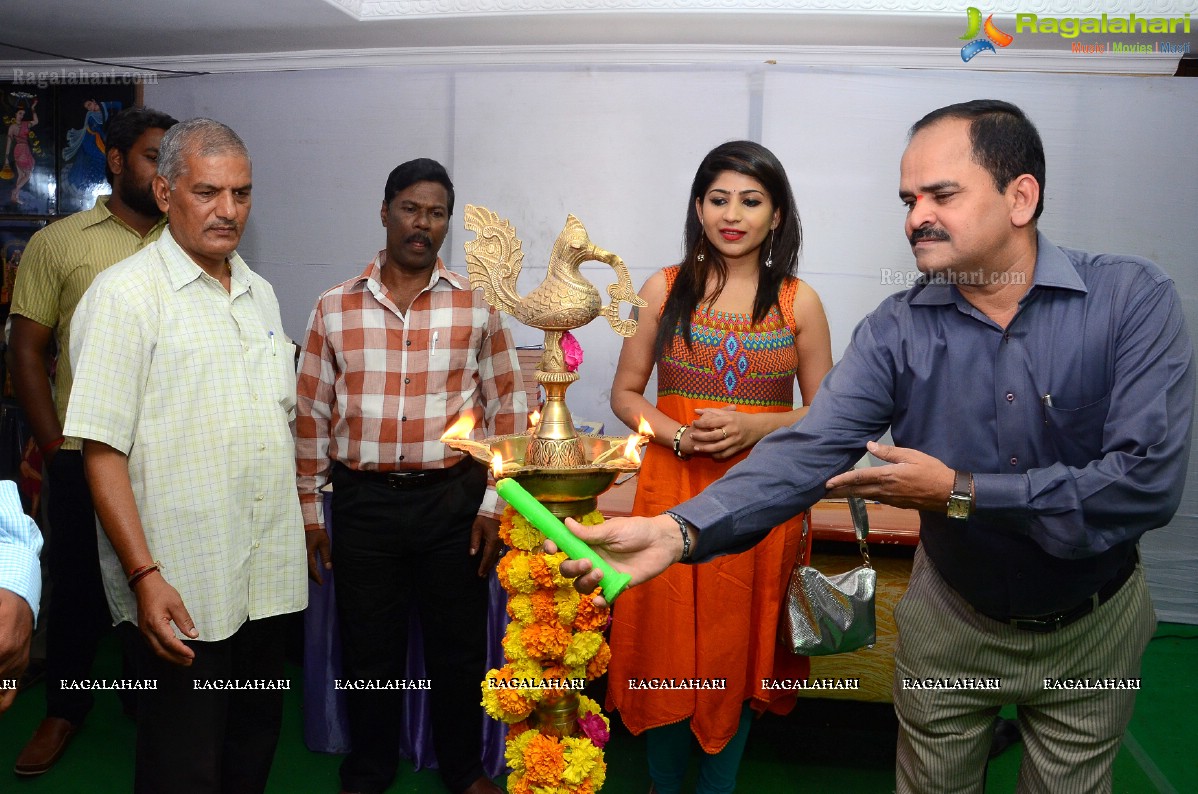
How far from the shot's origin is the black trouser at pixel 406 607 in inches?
114

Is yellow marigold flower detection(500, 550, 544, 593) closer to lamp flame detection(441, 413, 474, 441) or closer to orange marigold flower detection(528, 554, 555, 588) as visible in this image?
orange marigold flower detection(528, 554, 555, 588)

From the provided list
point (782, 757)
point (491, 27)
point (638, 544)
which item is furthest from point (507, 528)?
point (491, 27)

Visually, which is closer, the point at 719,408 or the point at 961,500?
the point at 961,500

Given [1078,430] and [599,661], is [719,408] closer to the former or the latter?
[599,661]

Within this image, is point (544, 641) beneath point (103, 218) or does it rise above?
beneath

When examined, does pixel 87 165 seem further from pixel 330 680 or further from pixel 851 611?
pixel 851 611

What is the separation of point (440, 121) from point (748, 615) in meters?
3.54

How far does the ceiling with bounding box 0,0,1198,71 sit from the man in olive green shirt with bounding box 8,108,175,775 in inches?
52.5

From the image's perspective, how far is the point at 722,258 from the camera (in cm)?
274

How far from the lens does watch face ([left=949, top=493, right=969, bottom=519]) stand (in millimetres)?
1729

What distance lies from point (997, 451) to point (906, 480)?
37cm

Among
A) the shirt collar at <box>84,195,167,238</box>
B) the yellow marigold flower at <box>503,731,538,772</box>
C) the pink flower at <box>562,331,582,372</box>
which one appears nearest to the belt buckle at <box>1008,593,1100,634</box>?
the yellow marigold flower at <box>503,731,538,772</box>

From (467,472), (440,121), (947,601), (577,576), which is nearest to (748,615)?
(947,601)

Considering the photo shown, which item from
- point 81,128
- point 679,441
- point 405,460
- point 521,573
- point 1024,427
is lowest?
point 521,573
